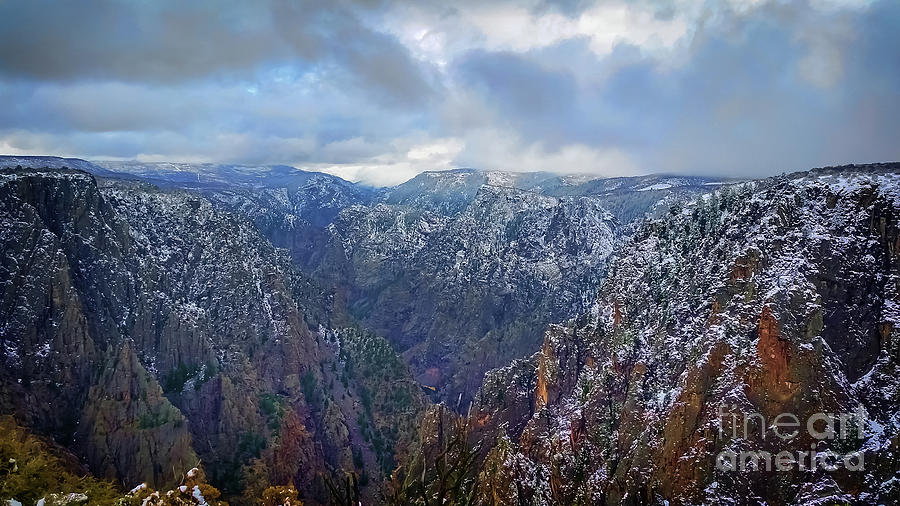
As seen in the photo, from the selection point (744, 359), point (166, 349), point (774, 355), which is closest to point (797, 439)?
point (774, 355)

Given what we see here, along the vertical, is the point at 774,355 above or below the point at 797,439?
above

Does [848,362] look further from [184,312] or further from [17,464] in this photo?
[184,312]

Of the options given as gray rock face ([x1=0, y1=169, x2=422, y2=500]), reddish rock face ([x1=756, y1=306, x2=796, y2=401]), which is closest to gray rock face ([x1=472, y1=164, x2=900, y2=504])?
reddish rock face ([x1=756, y1=306, x2=796, y2=401])

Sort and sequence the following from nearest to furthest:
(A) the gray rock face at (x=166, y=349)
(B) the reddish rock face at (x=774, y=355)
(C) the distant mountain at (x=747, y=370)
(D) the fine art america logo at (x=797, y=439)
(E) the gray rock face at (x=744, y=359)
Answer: (D) the fine art america logo at (x=797, y=439) → (C) the distant mountain at (x=747, y=370) → (E) the gray rock face at (x=744, y=359) → (B) the reddish rock face at (x=774, y=355) → (A) the gray rock face at (x=166, y=349)

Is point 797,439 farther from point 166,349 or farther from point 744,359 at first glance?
point 166,349

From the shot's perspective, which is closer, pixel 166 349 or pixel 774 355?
pixel 774 355

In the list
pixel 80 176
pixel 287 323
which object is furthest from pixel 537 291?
pixel 80 176

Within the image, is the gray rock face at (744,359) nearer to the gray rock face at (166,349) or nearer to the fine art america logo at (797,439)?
the fine art america logo at (797,439)

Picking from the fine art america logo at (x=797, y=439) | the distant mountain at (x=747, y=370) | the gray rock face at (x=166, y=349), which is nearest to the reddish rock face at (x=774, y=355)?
the distant mountain at (x=747, y=370)
